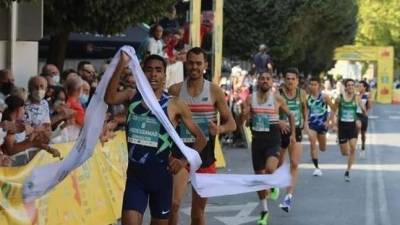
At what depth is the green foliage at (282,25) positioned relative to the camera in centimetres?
3581

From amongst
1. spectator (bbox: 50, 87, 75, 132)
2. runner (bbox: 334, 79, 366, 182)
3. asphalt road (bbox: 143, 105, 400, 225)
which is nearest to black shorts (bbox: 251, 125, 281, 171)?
asphalt road (bbox: 143, 105, 400, 225)

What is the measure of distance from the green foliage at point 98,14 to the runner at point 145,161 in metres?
6.45

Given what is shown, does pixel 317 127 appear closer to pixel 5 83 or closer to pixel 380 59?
pixel 5 83

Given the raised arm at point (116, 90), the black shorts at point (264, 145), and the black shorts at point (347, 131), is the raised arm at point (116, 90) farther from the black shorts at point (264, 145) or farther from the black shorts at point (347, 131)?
the black shorts at point (347, 131)

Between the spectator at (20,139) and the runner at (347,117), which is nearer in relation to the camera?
the spectator at (20,139)

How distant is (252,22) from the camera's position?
35812 mm

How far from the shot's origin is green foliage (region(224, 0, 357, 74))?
35.8 metres

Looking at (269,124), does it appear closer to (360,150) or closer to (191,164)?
(191,164)

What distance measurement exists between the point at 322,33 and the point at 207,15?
25.6m

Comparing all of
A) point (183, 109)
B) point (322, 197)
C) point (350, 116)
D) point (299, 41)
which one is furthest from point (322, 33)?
point (183, 109)

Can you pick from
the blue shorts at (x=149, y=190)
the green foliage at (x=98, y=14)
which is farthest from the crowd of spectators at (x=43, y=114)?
the green foliage at (x=98, y=14)

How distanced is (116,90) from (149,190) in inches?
33.4

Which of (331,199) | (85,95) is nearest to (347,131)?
(331,199)

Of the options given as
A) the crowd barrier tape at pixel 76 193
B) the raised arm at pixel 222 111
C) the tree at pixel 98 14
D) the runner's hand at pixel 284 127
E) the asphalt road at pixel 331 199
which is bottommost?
the asphalt road at pixel 331 199
